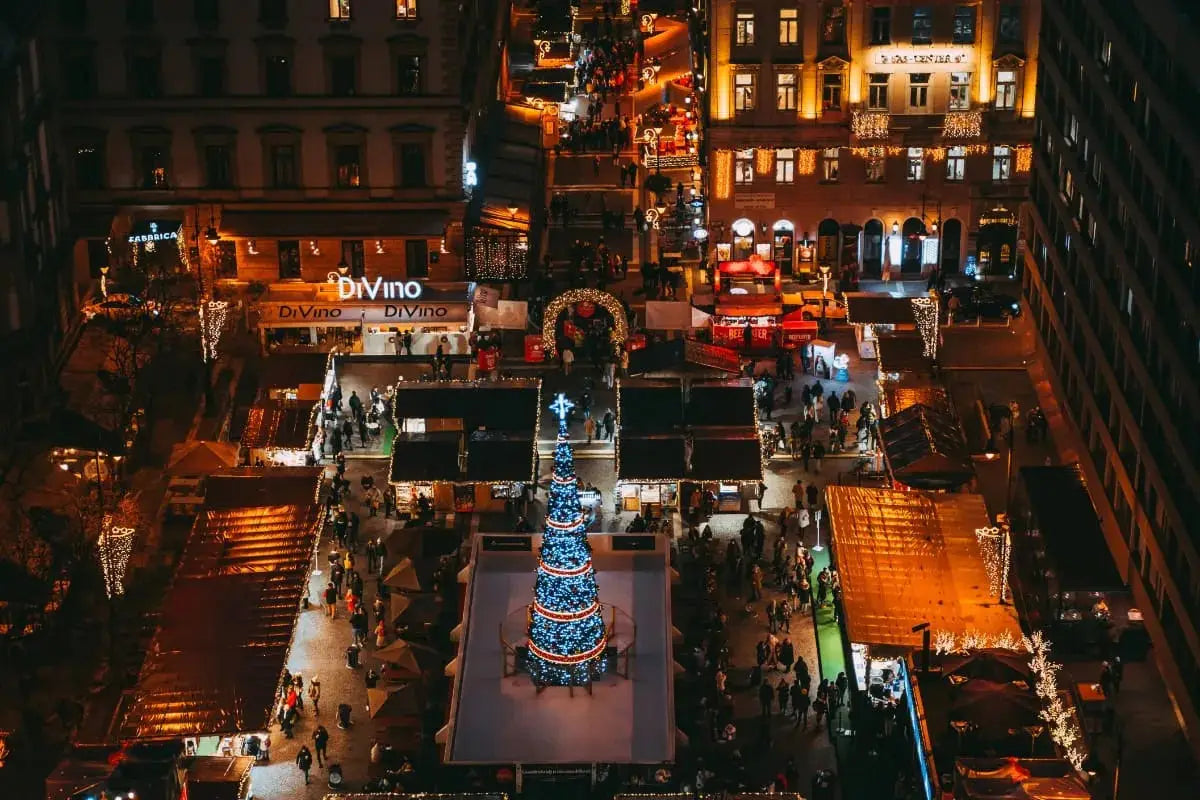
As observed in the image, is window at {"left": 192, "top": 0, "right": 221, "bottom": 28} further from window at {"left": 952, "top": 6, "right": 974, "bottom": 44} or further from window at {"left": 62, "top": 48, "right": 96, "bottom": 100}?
window at {"left": 952, "top": 6, "right": 974, "bottom": 44}

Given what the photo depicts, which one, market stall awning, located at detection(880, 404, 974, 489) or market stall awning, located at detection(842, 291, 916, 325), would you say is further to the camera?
market stall awning, located at detection(842, 291, 916, 325)

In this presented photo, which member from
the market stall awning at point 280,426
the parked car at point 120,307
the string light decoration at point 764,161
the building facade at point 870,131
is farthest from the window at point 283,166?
the string light decoration at point 764,161

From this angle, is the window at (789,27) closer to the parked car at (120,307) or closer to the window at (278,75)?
the window at (278,75)

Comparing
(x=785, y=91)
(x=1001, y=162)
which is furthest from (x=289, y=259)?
(x=1001, y=162)

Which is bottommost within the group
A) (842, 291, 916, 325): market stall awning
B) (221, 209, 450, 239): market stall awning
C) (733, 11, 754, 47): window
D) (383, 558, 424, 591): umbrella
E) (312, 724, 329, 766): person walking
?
(312, 724, 329, 766): person walking

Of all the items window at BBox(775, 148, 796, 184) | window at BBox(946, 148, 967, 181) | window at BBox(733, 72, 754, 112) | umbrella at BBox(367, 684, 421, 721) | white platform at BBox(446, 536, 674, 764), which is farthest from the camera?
window at BBox(775, 148, 796, 184)

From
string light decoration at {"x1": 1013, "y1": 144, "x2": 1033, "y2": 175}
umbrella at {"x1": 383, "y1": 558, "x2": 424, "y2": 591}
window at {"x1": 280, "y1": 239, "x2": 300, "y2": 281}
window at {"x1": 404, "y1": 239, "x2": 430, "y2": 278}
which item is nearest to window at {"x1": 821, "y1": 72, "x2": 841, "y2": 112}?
string light decoration at {"x1": 1013, "y1": 144, "x2": 1033, "y2": 175}

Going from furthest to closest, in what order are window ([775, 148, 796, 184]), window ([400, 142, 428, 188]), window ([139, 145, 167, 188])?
1. window ([775, 148, 796, 184])
2. window ([400, 142, 428, 188])
3. window ([139, 145, 167, 188])
